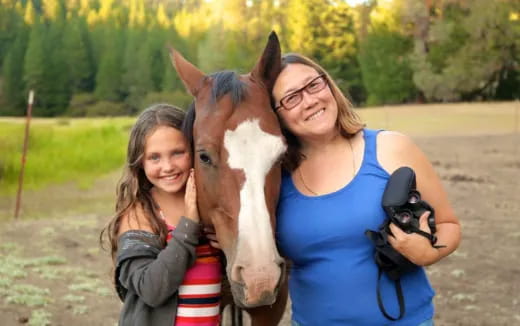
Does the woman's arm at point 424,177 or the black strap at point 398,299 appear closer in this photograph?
the black strap at point 398,299

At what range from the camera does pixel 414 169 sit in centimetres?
210

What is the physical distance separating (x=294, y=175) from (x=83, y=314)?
11.9 feet

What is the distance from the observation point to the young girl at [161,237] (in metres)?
2.01

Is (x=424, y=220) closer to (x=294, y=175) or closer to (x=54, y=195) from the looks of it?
(x=294, y=175)

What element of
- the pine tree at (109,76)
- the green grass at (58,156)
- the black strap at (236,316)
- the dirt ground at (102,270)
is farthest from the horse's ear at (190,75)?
the pine tree at (109,76)

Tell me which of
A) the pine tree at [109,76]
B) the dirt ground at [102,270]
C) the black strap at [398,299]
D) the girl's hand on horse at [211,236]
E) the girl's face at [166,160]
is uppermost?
the girl's face at [166,160]

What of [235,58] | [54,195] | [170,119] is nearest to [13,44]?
[235,58]

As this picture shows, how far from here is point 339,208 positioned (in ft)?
6.57

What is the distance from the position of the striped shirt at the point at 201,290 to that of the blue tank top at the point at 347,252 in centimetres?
30

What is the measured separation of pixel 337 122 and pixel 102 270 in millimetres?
5117

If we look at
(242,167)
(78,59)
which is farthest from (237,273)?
(78,59)

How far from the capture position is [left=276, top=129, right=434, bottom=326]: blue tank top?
6.51 ft

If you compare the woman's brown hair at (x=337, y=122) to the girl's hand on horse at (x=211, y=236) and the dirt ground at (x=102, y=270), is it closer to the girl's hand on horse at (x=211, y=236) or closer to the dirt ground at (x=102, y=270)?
the girl's hand on horse at (x=211, y=236)

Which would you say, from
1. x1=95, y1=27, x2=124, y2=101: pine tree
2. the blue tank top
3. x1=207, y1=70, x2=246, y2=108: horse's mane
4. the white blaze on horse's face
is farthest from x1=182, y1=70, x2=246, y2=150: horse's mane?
x1=95, y1=27, x2=124, y2=101: pine tree
